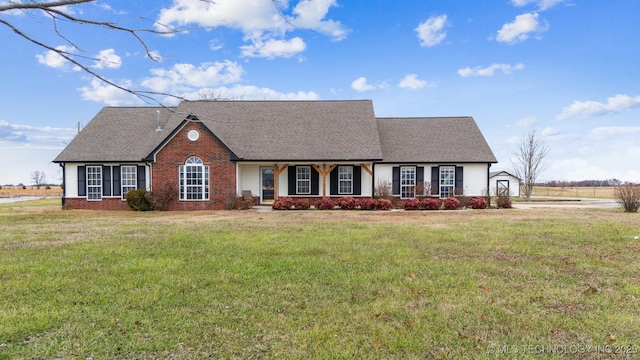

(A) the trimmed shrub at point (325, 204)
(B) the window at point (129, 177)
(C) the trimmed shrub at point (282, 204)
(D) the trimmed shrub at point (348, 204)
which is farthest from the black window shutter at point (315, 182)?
(B) the window at point (129, 177)

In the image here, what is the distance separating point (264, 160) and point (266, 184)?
9.61 ft

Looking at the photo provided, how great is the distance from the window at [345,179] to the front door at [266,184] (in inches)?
173

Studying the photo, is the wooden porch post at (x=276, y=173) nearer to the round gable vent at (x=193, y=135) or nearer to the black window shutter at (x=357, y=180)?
the black window shutter at (x=357, y=180)

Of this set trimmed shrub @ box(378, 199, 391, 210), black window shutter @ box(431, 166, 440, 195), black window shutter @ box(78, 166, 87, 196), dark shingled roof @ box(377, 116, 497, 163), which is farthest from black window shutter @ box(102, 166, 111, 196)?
black window shutter @ box(431, 166, 440, 195)

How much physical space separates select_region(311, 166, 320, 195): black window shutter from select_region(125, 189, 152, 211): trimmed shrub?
908 cm

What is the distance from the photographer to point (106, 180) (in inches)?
867

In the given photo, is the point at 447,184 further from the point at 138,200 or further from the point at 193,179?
the point at 138,200

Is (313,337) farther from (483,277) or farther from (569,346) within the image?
(483,277)

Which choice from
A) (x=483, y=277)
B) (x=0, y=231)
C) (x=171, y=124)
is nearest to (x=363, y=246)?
(x=483, y=277)

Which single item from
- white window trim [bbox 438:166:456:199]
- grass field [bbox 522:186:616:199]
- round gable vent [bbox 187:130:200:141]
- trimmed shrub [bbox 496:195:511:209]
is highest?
round gable vent [bbox 187:130:200:141]

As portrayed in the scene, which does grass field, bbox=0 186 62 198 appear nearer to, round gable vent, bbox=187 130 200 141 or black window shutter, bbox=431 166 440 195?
round gable vent, bbox=187 130 200 141

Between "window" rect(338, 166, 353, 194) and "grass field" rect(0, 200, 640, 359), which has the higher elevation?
"window" rect(338, 166, 353, 194)

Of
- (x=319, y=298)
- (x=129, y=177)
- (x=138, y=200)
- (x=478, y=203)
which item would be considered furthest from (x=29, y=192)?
(x=319, y=298)

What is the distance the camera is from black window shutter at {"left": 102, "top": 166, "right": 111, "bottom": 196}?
21969 millimetres
